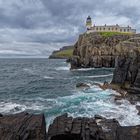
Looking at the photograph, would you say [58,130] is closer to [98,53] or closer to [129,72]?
[129,72]

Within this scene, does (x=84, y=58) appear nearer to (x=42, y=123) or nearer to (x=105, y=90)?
(x=105, y=90)

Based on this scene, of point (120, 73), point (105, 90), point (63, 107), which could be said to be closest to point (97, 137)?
point (63, 107)

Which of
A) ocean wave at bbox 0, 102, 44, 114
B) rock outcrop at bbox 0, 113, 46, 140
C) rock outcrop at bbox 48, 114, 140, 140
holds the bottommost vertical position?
ocean wave at bbox 0, 102, 44, 114

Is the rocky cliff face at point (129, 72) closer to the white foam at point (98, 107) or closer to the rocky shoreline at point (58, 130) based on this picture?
the white foam at point (98, 107)

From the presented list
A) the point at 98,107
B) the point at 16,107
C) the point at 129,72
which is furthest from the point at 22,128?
the point at 129,72

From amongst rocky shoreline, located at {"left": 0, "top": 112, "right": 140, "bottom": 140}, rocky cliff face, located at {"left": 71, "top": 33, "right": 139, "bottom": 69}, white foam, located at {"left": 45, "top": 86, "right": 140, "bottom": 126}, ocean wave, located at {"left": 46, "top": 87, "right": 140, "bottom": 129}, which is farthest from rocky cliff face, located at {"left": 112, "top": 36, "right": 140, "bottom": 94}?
rocky cliff face, located at {"left": 71, "top": 33, "right": 139, "bottom": 69}

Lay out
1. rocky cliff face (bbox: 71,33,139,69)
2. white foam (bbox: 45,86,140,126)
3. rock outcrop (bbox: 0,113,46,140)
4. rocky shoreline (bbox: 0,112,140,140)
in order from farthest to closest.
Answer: rocky cliff face (bbox: 71,33,139,69), white foam (bbox: 45,86,140,126), rocky shoreline (bbox: 0,112,140,140), rock outcrop (bbox: 0,113,46,140)

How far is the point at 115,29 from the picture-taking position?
18925cm

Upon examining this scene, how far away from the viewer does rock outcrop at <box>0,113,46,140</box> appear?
20328mm

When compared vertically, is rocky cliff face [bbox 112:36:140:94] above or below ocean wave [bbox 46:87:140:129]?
above

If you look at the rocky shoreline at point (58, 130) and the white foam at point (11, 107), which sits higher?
the rocky shoreline at point (58, 130)

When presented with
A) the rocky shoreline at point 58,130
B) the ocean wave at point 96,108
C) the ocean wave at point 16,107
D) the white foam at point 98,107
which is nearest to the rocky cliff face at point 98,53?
the white foam at point 98,107

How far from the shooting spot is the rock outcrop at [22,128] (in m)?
20.3

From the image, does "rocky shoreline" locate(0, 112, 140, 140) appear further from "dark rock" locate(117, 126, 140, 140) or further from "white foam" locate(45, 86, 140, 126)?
"white foam" locate(45, 86, 140, 126)
